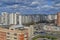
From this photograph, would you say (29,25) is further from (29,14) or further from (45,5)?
(45,5)

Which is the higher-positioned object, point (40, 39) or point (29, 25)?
point (29, 25)

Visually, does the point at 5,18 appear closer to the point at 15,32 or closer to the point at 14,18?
the point at 14,18

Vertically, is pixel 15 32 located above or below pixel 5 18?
below

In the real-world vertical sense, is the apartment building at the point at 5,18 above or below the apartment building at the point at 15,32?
above

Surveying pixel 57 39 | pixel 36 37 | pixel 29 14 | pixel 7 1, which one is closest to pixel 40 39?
pixel 36 37

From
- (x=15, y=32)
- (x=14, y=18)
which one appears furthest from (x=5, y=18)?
(x=15, y=32)

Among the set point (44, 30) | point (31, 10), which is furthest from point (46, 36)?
point (31, 10)

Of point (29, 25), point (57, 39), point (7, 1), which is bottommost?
point (57, 39)
